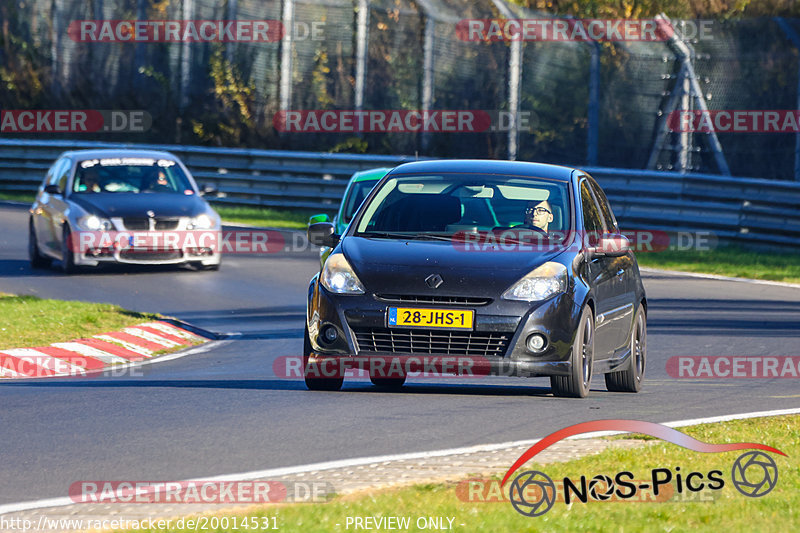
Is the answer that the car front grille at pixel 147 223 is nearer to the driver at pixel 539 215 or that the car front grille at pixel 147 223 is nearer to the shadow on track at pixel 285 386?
the shadow on track at pixel 285 386

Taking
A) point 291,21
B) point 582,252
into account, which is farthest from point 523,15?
point 582,252

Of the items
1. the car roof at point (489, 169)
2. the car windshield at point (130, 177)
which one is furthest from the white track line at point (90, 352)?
the car windshield at point (130, 177)

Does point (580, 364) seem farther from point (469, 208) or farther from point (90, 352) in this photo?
point (90, 352)

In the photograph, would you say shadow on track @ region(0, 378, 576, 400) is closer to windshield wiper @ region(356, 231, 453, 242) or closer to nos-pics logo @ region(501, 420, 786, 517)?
windshield wiper @ region(356, 231, 453, 242)

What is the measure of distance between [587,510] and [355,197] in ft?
34.4

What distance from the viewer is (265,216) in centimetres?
2842

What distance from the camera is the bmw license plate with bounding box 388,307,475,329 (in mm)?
9867

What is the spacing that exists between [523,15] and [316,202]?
5231 millimetres

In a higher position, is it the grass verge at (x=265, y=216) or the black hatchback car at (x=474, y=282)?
the black hatchback car at (x=474, y=282)

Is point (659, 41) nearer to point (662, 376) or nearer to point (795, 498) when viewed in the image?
point (662, 376)

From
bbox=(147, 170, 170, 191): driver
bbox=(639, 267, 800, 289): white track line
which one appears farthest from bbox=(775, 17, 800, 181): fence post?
bbox=(147, 170, 170, 191): driver

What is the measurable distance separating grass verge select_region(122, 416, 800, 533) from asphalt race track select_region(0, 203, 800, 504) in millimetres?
1092

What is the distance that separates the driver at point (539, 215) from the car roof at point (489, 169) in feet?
1.08

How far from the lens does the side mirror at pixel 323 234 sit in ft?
35.8
